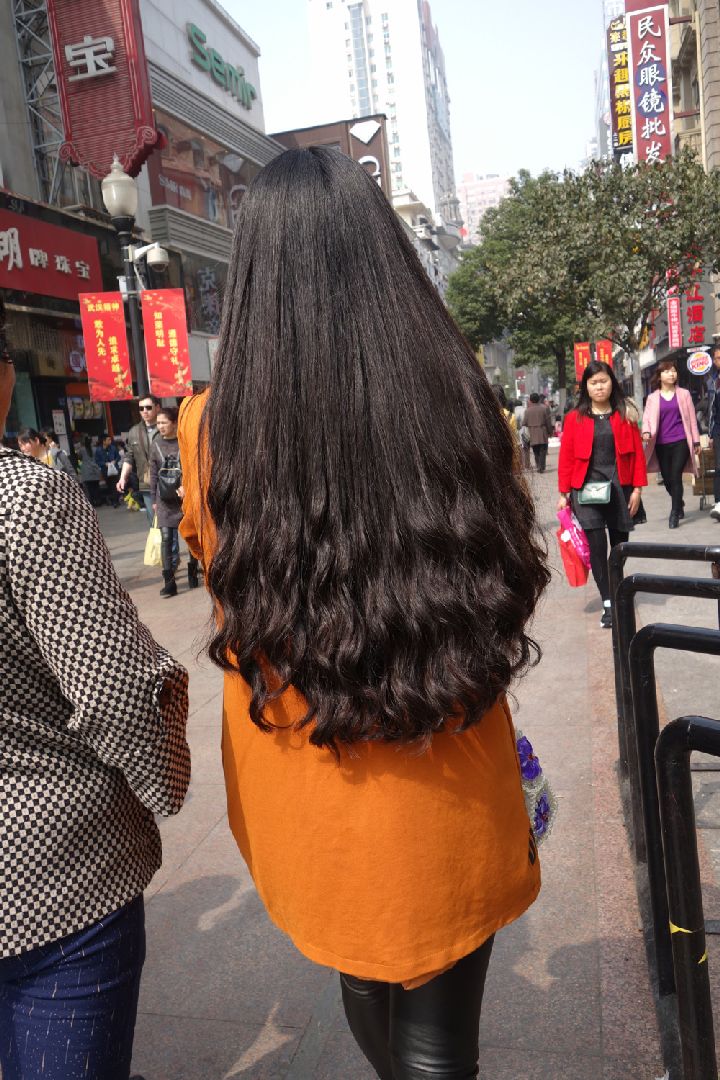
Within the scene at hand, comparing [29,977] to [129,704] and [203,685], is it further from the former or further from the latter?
[203,685]

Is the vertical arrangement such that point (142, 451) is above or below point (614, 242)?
below

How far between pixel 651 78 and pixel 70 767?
29.5m

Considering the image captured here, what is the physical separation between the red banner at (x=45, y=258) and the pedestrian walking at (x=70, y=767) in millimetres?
19585

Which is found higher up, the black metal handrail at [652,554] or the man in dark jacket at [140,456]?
the man in dark jacket at [140,456]

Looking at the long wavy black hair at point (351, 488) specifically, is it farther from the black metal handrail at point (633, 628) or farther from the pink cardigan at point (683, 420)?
the pink cardigan at point (683, 420)

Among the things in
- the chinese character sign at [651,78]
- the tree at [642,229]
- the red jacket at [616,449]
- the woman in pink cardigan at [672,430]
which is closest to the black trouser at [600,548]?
the red jacket at [616,449]

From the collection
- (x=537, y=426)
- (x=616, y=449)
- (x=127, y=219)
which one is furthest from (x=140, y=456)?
(x=537, y=426)

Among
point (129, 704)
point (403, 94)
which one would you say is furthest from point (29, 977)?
point (403, 94)

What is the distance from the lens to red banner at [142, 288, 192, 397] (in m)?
11.8

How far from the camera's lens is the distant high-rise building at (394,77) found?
422 ft

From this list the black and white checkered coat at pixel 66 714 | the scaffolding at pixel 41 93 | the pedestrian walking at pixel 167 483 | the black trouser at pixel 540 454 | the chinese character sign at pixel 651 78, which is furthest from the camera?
the chinese character sign at pixel 651 78

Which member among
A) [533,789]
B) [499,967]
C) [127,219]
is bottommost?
[499,967]

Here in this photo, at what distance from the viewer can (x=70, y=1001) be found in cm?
137

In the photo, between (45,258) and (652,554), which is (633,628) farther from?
(45,258)
